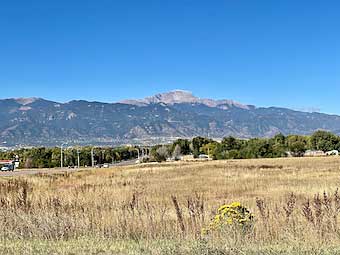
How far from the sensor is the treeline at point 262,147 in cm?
13525

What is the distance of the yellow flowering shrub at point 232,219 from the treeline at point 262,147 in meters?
124

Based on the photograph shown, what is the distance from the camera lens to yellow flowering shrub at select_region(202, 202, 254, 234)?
9.02m

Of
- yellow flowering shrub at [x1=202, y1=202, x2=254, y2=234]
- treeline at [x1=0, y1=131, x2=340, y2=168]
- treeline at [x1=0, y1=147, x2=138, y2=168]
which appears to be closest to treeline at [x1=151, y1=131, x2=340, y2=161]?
treeline at [x1=0, y1=131, x2=340, y2=168]

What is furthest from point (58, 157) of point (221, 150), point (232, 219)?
point (232, 219)

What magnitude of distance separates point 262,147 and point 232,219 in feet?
422

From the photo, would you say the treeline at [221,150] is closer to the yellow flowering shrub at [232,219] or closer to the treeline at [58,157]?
the treeline at [58,157]

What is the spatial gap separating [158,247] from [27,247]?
6.29 ft

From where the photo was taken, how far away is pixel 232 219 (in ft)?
29.9

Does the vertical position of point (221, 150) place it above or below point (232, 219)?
above

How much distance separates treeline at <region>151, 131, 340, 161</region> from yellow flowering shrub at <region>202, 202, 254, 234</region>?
124 meters

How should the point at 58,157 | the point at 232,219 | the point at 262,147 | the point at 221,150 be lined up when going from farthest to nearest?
the point at 58,157, the point at 221,150, the point at 262,147, the point at 232,219

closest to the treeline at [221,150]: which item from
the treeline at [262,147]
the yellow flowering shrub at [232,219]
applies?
the treeline at [262,147]

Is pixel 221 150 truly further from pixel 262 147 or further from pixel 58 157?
pixel 58 157

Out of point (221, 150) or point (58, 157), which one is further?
point (58, 157)
